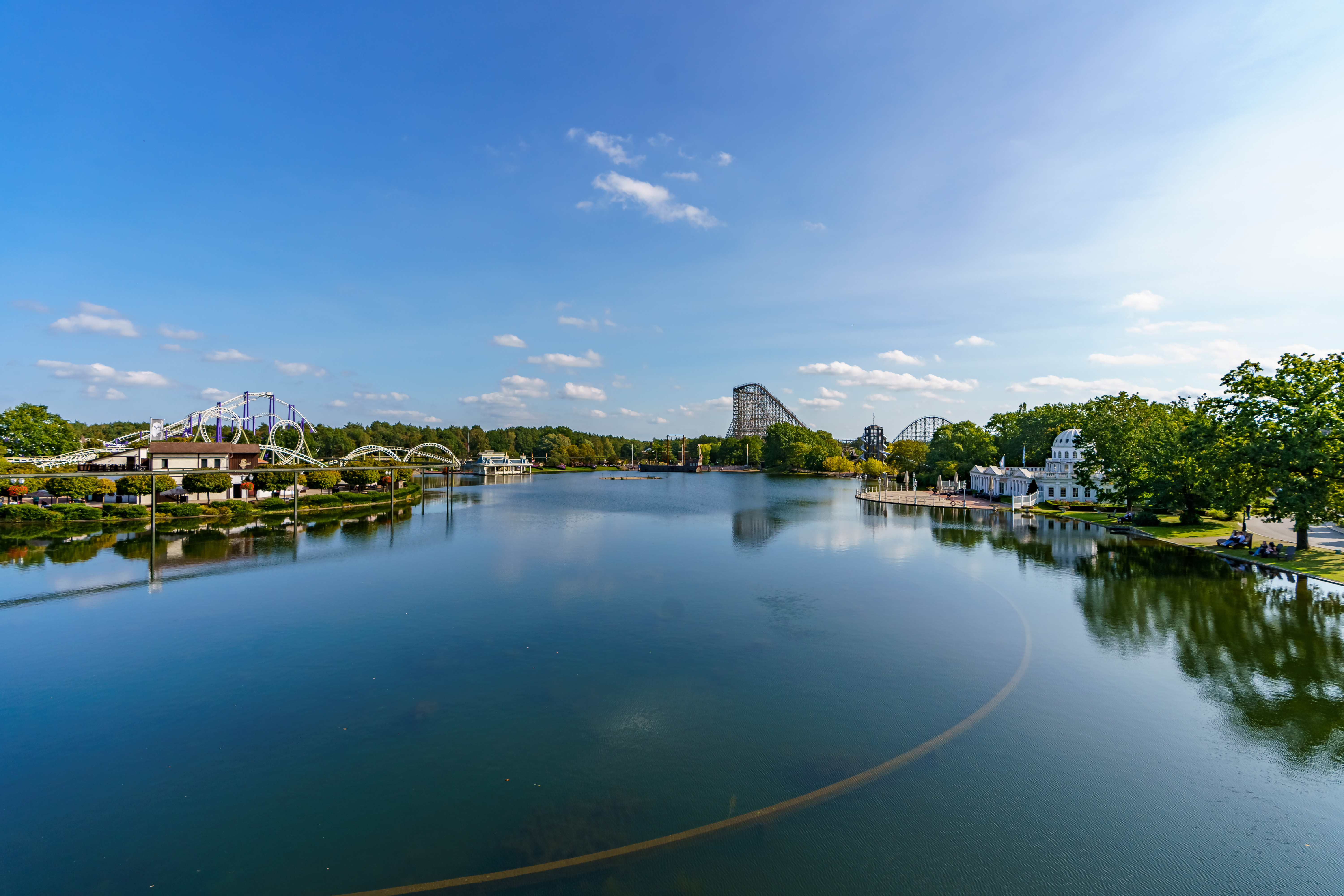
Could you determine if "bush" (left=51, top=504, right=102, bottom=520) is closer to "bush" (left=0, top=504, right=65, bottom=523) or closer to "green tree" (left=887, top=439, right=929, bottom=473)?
"bush" (left=0, top=504, right=65, bottom=523)

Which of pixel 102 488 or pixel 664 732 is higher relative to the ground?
pixel 102 488

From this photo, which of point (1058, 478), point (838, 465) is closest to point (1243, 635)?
point (1058, 478)

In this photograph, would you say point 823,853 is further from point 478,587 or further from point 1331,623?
point 1331,623

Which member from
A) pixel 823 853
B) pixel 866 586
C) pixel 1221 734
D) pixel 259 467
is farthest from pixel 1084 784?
pixel 259 467

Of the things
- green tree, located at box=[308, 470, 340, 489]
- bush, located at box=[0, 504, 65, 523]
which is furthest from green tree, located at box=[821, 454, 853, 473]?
bush, located at box=[0, 504, 65, 523]

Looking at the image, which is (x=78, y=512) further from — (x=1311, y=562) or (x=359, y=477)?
(x=1311, y=562)

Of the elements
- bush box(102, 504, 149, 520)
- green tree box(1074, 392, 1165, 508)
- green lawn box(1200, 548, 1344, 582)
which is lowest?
green lawn box(1200, 548, 1344, 582)
